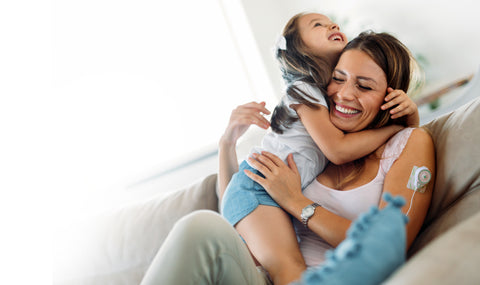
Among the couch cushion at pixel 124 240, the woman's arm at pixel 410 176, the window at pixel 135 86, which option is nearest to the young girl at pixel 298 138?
the woman's arm at pixel 410 176

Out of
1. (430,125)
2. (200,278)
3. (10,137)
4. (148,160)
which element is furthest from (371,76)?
(148,160)

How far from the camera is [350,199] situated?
3.28 feet

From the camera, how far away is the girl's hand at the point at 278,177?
41.2 inches

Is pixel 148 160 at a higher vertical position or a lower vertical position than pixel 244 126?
lower

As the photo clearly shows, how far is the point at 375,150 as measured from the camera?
3.58 ft

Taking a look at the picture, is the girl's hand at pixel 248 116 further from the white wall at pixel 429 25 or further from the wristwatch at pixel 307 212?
the white wall at pixel 429 25

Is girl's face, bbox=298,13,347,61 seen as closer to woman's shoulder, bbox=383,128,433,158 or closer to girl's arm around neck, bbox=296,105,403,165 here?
girl's arm around neck, bbox=296,105,403,165

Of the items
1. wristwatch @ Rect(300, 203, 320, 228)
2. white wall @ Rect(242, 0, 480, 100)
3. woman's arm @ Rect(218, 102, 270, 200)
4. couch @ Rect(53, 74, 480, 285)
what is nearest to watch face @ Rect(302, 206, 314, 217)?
wristwatch @ Rect(300, 203, 320, 228)

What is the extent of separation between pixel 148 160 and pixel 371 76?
2.09 meters

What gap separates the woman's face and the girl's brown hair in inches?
2.9

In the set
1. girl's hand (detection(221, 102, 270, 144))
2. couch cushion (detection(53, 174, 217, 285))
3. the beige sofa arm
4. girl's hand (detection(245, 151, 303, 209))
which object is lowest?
couch cushion (detection(53, 174, 217, 285))

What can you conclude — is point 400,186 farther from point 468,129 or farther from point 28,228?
point 28,228

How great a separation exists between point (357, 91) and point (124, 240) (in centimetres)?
114

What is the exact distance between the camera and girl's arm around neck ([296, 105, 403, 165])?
1043 mm
